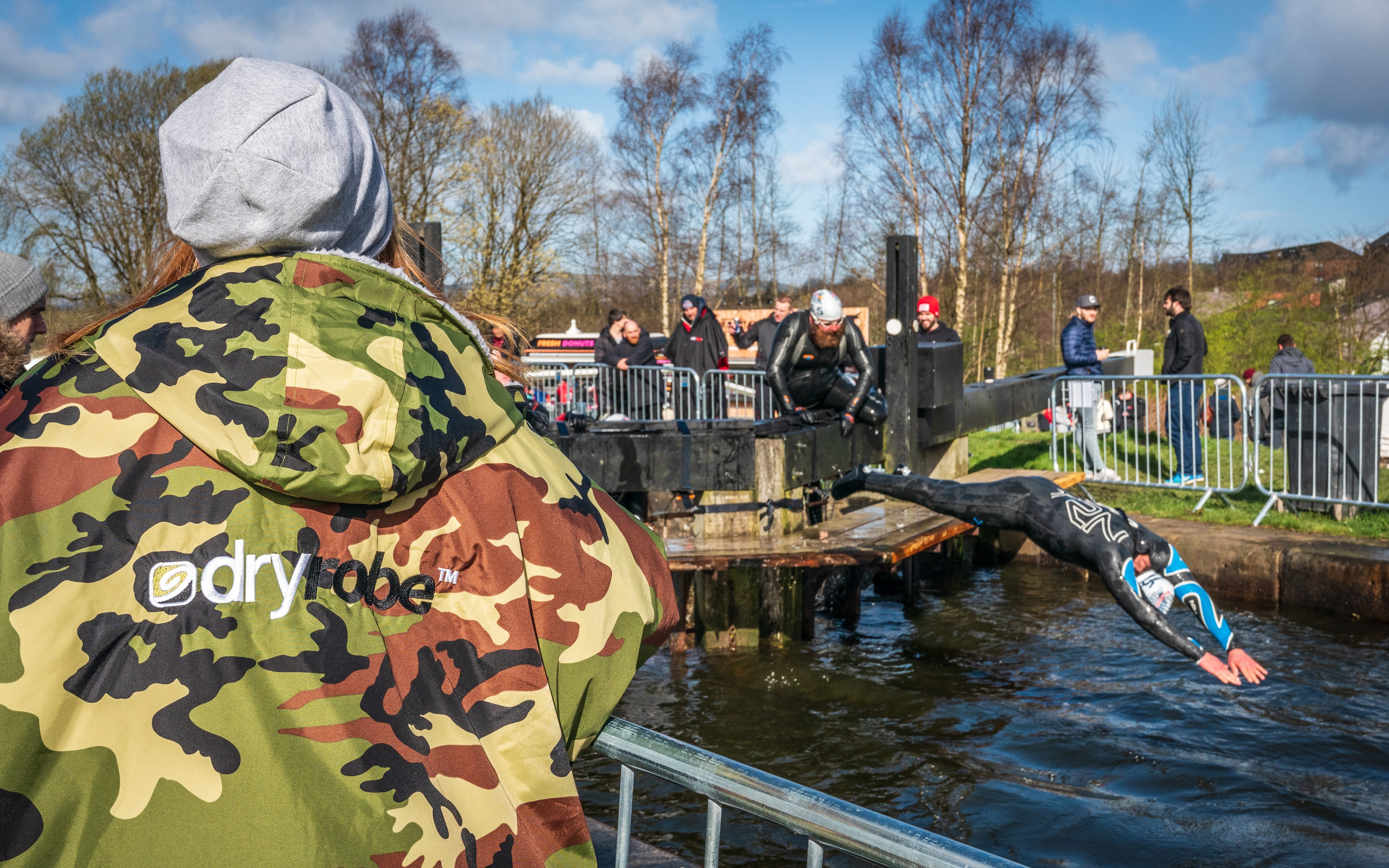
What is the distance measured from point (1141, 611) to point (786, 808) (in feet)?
15.7

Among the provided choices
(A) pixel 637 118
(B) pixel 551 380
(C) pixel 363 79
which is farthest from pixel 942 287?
(C) pixel 363 79

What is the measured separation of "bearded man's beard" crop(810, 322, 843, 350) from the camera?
8859mm

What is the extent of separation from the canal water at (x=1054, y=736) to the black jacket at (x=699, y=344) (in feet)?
20.8

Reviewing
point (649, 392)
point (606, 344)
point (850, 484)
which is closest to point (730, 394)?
point (649, 392)

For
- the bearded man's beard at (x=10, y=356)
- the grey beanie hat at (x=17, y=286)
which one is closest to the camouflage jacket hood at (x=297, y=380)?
the bearded man's beard at (x=10, y=356)

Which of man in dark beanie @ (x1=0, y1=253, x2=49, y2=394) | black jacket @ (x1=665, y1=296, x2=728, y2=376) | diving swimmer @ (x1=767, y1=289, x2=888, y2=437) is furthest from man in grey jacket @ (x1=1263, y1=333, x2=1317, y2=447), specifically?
man in dark beanie @ (x1=0, y1=253, x2=49, y2=394)

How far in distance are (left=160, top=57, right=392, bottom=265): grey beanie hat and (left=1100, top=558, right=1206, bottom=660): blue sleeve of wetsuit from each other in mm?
5340

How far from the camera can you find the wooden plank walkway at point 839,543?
23.0 ft

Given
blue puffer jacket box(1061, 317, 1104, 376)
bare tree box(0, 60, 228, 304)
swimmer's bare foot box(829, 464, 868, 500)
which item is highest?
bare tree box(0, 60, 228, 304)

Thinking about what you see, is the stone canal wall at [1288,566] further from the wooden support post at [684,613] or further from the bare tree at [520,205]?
the bare tree at [520,205]

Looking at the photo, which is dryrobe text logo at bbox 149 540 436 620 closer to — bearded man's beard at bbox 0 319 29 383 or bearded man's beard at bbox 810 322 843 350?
bearded man's beard at bbox 0 319 29 383

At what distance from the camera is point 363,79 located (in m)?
32.2

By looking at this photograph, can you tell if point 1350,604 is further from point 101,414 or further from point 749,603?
point 101,414

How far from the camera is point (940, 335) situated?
1202cm
